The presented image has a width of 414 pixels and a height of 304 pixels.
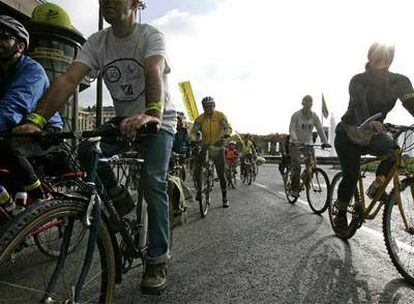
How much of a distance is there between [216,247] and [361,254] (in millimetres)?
1554

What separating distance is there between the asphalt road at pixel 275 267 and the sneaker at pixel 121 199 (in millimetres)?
686

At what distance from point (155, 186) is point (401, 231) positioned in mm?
2320

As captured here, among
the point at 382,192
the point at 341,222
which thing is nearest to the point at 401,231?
the point at 382,192

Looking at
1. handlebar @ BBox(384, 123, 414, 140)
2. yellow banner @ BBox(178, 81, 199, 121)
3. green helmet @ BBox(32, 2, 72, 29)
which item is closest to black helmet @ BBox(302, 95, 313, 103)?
green helmet @ BBox(32, 2, 72, 29)

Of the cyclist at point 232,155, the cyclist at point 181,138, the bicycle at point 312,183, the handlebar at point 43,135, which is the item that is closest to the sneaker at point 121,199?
the handlebar at point 43,135

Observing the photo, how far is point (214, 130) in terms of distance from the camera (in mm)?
8727

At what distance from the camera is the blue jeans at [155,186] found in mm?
3098

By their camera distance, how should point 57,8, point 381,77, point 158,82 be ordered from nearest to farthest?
point 158,82 < point 381,77 < point 57,8

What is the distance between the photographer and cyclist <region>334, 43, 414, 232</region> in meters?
4.32

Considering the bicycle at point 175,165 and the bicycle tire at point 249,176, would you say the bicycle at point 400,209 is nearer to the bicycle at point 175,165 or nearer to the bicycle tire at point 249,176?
the bicycle at point 175,165

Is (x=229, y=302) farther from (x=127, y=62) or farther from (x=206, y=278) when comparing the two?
(x=127, y=62)

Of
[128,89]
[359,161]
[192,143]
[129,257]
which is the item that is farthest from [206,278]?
[192,143]

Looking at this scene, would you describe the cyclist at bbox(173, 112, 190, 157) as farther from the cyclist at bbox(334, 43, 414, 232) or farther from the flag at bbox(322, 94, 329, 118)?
the flag at bbox(322, 94, 329, 118)

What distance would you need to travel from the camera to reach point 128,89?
10.7 ft
